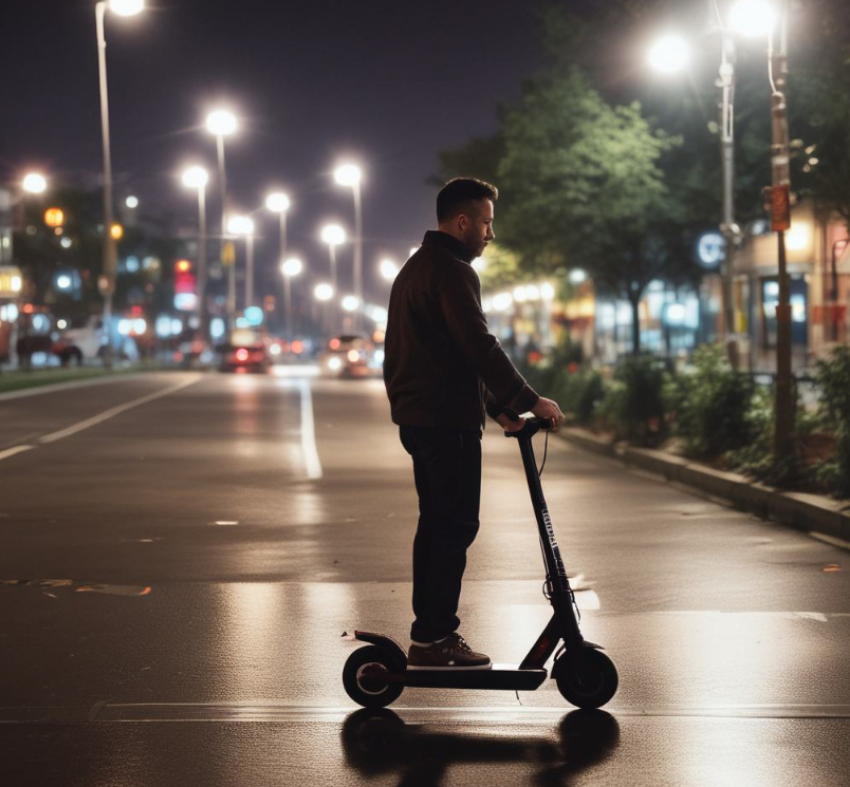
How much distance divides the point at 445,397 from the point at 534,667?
1.08 m

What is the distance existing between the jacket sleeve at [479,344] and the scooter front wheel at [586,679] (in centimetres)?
101

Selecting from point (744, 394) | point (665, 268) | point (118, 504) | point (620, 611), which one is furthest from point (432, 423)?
point (665, 268)

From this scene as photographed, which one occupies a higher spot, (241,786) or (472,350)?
(472,350)

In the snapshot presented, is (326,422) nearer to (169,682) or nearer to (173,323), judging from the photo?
(169,682)

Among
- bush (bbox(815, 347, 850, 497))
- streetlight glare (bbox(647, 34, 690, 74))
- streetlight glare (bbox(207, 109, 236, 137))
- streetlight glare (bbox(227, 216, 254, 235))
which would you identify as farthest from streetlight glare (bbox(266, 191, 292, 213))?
bush (bbox(815, 347, 850, 497))

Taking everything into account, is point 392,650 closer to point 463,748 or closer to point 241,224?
point 463,748

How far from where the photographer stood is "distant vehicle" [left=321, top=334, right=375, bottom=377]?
62125 millimetres

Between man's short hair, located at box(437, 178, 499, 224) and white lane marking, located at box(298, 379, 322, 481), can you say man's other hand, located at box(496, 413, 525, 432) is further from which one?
white lane marking, located at box(298, 379, 322, 481)

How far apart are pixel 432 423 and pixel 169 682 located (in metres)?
1.75

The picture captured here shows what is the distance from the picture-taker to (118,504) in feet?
49.3

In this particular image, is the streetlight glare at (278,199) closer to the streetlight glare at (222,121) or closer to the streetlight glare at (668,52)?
the streetlight glare at (222,121)

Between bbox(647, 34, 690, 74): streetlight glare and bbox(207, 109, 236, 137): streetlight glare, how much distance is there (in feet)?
166

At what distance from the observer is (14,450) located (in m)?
21.3

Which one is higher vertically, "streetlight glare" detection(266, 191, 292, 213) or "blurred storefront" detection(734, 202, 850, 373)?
"streetlight glare" detection(266, 191, 292, 213)
